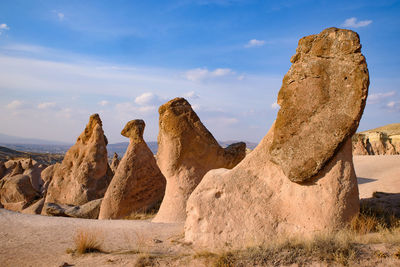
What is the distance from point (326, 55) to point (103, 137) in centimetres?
941

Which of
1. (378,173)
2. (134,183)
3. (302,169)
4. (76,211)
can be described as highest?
(302,169)

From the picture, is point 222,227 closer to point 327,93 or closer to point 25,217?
point 327,93

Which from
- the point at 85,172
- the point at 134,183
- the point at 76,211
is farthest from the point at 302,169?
the point at 85,172

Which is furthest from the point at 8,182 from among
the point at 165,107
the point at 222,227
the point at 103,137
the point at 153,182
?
the point at 222,227

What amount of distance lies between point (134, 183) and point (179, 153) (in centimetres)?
257

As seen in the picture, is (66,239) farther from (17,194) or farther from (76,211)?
(17,194)

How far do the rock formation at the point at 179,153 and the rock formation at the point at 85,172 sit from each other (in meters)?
4.94

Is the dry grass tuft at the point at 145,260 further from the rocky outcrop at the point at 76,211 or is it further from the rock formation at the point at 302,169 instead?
the rocky outcrop at the point at 76,211

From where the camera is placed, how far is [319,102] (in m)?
4.30

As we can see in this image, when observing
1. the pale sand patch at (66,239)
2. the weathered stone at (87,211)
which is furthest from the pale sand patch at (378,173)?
the pale sand patch at (66,239)

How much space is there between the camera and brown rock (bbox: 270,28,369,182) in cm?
412

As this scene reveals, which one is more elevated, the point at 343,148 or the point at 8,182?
the point at 343,148

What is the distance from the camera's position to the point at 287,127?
14.7ft

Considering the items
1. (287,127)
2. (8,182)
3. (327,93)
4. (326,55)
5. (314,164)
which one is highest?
(326,55)
